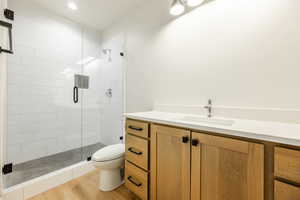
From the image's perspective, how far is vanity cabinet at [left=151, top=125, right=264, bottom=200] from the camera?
2.19 ft

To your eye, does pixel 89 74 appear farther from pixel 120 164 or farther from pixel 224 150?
pixel 224 150

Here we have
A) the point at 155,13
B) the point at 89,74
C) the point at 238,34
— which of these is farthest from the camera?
the point at 89,74

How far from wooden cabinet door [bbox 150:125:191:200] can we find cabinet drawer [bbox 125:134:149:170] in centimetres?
8

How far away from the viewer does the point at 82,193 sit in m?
1.46

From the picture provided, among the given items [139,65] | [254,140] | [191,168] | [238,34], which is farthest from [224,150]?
[139,65]

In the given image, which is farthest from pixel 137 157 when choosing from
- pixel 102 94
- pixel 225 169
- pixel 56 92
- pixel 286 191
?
pixel 56 92

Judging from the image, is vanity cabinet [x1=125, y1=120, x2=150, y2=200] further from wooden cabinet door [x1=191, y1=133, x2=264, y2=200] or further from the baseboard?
the baseboard

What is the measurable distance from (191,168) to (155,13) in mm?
1798

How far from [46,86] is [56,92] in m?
0.16

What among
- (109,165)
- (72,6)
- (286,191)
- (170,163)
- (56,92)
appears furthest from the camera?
(56,92)

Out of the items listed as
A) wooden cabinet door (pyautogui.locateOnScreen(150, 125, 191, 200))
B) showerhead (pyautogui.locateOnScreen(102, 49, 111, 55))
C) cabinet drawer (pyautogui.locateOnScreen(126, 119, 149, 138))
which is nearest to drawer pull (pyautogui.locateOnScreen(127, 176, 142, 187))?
wooden cabinet door (pyautogui.locateOnScreen(150, 125, 191, 200))

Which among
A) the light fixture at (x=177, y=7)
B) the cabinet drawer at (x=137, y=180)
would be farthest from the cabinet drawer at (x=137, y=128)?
the light fixture at (x=177, y=7)

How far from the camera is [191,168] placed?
88 centimetres

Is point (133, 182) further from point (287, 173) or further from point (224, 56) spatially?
point (224, 56)
